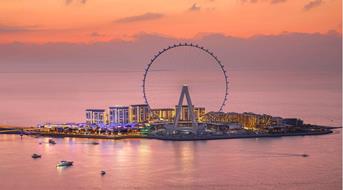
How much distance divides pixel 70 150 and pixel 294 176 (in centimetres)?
549

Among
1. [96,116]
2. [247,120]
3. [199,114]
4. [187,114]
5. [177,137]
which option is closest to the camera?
[177,137]

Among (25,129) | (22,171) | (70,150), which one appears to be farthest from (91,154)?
(25,129)

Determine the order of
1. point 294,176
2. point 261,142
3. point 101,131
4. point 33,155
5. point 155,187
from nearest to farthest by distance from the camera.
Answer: point 155,187 < point 294,176 < point 33,155 < point 261,142 < point 101,131

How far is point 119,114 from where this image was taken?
2250 centimetres

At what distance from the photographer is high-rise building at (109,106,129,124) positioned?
2238 centimetres

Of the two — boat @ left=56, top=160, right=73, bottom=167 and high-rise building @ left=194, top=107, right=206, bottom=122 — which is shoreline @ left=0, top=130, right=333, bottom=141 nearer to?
high-rise building @ left=194, top=107, right=206, bottom=122

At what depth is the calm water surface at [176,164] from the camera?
1373cm

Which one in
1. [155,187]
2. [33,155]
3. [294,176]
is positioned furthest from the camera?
[33,155]

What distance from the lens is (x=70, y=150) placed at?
17781mm

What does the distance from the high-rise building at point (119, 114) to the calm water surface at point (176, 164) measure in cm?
258

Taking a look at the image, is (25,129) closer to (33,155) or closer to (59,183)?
(33,155)

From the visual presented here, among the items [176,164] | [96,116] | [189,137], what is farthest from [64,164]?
[96,116]

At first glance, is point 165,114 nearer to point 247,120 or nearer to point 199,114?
point 199,114

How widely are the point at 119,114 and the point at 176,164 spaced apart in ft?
23.2
